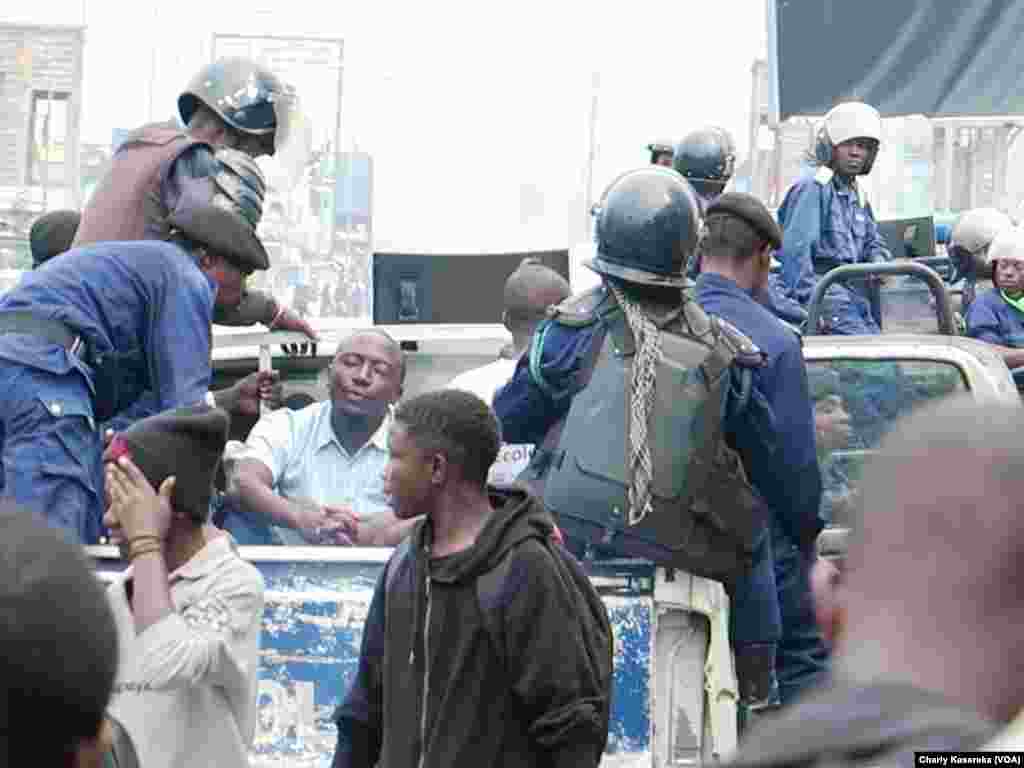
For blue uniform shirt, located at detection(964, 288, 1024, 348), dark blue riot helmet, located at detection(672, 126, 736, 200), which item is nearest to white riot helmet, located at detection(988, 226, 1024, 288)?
blue uniform shirt, located at detection(964, 288, 1024, 348)

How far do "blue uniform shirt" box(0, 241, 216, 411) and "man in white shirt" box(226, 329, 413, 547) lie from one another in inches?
38.4

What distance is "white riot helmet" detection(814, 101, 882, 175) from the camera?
10.5 meters

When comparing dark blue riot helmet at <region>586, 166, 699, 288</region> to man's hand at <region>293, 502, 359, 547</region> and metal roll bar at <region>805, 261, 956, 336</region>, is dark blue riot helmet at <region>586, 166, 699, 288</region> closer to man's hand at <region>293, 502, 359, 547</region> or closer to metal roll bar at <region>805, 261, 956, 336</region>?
man's hand at <region>293, 502, 359, 547</region>

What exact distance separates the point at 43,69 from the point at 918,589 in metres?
18.2

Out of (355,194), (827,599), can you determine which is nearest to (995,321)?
(827,599)

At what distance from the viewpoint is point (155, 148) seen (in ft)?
23.7

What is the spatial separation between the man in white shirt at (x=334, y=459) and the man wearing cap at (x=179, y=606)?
2462mm

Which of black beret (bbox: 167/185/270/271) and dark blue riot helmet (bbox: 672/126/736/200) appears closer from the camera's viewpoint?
black beret (bbox: 167/185/270/271)

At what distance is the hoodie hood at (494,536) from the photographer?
470cm

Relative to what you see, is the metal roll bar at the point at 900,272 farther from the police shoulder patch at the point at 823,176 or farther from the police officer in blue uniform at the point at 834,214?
the police shoulder patch at the point at 823,176

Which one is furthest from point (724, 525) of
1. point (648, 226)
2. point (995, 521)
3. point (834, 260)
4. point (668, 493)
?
point (834, 260)

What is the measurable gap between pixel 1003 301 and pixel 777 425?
4.90 meters

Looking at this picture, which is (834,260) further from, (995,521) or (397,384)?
(995,521)

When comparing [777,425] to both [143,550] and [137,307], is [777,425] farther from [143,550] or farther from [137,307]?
[143,550]
